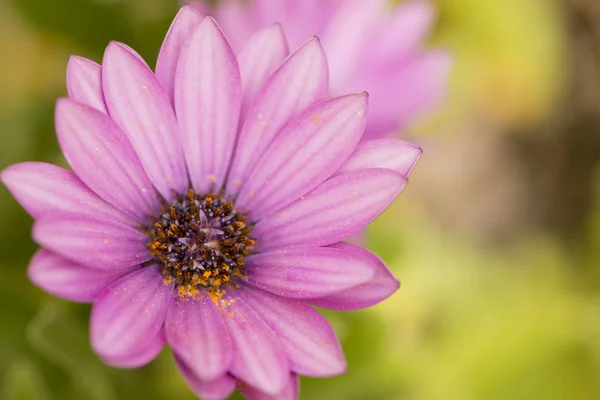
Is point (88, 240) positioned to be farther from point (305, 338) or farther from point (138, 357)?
point (305, 338)

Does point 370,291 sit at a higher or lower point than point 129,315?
higher

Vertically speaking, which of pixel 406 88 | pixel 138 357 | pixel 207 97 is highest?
pixel 406 88

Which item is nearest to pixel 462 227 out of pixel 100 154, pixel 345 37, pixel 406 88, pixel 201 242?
pixel 406 88

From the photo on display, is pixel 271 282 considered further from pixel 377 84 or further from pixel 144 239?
pixel 377 84

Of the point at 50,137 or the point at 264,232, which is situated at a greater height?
the point at 264,232

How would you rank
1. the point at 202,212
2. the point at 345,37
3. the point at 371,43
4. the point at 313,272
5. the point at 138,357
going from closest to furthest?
the point at 138,357 < the point at 313,272 < the point at 202,212 < the point at 345,37 < the point at 371,43

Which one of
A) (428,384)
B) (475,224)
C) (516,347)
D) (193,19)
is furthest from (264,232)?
(475,224)

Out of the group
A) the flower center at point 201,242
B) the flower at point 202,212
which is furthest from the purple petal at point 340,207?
the flower center at point 201,242
